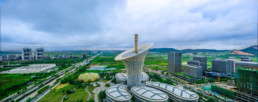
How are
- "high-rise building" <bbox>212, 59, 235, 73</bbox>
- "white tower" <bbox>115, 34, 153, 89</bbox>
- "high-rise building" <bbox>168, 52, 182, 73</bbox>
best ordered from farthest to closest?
1. "high-rise building" <bbox>168, 52, 182, 73</bbox>
2. "high-rise building" <bbox>212, 59, 235, 73</bbox>
3. "white tower" <bbox>115, 34, 153, 89</bbox>

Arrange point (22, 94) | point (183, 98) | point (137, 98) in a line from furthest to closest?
point (22, 94), point (137, 98), point (183, 98)

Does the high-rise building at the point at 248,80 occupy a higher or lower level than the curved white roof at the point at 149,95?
higher

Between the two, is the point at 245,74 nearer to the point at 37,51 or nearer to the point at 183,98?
the point at 183,98

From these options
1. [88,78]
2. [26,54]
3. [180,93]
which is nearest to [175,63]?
[180,93]

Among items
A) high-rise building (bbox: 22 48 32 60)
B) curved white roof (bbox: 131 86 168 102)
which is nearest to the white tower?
curved white roof (bbox: 131 86 168 102)

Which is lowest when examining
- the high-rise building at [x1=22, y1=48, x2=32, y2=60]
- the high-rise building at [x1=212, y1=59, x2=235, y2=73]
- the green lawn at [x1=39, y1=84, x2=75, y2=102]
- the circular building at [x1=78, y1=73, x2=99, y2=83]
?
the green lawn at [x1=39, y1=84, x2=75, y2=102]

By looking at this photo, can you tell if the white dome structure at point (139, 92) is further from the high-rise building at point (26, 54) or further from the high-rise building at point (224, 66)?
the high-rise building at point (26, 54)

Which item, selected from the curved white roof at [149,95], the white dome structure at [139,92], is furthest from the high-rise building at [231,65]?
the curved white roof at [149,95]

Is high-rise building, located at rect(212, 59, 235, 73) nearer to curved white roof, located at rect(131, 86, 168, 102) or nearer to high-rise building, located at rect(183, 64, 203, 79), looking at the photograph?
high-rise building, located at rect(183, 64, 203, 79)

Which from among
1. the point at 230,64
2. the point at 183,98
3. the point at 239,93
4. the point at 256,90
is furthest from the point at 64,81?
the point at 230,64

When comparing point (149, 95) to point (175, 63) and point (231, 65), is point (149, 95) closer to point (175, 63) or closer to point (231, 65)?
point (175, 63)

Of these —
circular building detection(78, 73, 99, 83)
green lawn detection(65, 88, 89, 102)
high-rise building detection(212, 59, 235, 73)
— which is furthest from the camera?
high-rise building detection(212, 59, 235, 73)
